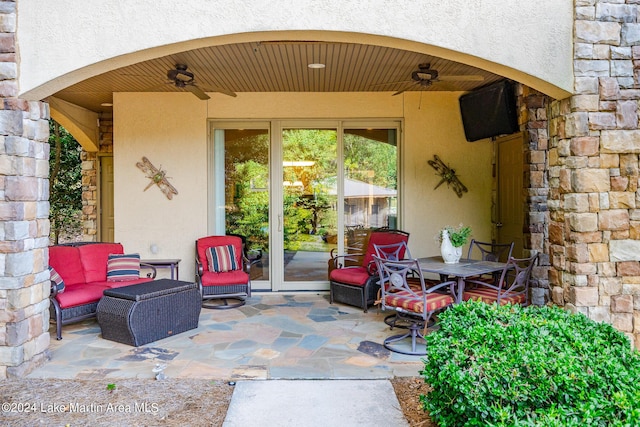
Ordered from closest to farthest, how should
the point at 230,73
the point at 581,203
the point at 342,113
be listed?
the point at 581,203
the point at 230,73
the point at 342,113

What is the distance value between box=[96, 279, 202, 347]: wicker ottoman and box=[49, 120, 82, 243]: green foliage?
5873mm

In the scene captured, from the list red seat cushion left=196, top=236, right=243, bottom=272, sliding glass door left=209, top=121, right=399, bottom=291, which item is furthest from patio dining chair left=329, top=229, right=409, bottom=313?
red seat cushion left=196, top=236, right=243, bottom=272

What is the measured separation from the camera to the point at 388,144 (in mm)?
6824

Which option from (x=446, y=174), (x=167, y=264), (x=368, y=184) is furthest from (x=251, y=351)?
(x=446, y=174)

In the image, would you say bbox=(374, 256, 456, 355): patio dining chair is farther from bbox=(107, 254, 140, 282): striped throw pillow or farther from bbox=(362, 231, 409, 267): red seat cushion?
bbox=(107, 254, 140, 282): striped throw pillow

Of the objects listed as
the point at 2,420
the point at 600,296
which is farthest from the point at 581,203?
the point at 2,420

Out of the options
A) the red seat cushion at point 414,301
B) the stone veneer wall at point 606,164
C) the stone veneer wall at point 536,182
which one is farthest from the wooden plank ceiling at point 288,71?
the red seat cushion at point 414,301

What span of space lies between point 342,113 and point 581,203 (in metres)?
3.80

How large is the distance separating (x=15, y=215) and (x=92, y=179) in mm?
5269

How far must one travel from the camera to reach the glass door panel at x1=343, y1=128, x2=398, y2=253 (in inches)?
267

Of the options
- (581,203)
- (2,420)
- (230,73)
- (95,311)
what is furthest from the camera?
(230,73)

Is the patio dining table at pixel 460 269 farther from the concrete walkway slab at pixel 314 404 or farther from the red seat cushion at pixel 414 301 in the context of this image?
the concrete walkway slab at pixel 314 404

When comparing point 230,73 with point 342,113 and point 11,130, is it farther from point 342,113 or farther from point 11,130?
point 11,130

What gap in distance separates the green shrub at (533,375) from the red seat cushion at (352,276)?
298 cm
